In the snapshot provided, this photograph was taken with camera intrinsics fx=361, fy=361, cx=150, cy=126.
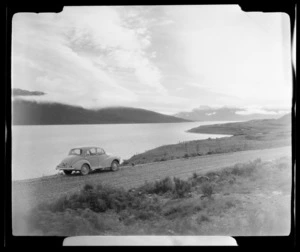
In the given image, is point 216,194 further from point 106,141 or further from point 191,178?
point 106,141

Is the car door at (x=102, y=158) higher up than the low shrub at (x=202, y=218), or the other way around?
the car door at (x=102, y=158)

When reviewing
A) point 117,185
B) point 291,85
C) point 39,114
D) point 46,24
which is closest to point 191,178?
point 117,185

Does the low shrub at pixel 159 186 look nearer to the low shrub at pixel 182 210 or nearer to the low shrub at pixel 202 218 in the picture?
the low shrub at pixel 182 210

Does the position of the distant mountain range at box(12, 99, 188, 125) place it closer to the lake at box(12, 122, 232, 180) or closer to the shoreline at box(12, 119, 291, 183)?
the lake at box(12, 122, 232, 180)

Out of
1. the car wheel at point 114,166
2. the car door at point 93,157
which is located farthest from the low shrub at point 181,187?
the car door at point 93,157

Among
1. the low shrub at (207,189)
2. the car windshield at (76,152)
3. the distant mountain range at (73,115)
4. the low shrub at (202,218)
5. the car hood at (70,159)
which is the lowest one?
the low shrub at (202,218)

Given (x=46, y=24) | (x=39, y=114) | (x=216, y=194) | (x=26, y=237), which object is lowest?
(x=26, y=237)

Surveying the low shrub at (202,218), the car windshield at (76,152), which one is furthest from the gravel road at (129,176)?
the low shrub at (202,218)
